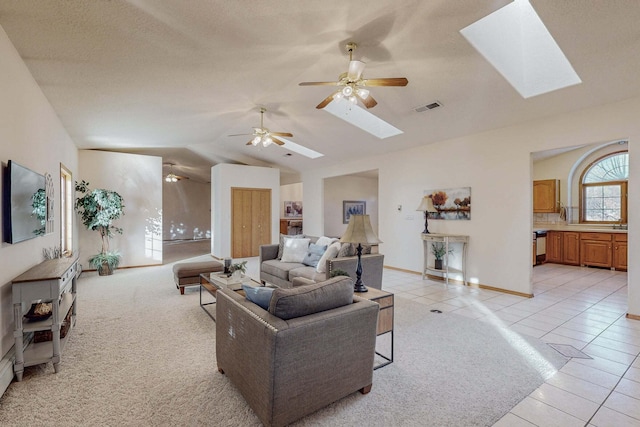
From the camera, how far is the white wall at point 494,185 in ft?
12.2

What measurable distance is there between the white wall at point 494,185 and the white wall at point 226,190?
3669mm

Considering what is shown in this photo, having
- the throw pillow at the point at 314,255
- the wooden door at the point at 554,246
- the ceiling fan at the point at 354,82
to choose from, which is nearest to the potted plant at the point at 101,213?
the throw pillow at the point at 314,255

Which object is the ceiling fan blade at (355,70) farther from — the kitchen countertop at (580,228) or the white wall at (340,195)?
the white wall at (340,195)

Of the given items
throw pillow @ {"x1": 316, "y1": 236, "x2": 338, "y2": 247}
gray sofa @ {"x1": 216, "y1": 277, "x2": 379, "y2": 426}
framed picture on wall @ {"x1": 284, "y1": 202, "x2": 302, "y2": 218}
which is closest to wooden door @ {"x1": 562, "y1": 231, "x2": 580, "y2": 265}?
throw pillow @ {"x1": 316, "y1": 236, "x2": 338, "y2": 247}

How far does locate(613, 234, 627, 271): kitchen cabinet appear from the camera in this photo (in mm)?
6219

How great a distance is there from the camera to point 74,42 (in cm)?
247

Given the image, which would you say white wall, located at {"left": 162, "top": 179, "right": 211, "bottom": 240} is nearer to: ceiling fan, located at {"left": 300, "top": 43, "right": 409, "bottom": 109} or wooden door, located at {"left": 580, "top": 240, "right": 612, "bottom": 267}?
ceiling fan, located at {"left": 300, "top": 43, "right": 409, "bottom": 109}

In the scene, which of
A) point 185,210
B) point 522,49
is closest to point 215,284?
point 522,49

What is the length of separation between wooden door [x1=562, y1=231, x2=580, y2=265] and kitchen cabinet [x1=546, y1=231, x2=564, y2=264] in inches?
3.1

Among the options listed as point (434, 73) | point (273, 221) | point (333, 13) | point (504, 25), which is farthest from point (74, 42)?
point (273, 221)

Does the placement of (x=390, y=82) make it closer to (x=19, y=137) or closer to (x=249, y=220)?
(x=19, y=137)

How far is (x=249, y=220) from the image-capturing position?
8.58m

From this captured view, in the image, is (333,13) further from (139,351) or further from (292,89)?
(139,351)

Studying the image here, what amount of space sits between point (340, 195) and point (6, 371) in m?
9.19
